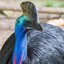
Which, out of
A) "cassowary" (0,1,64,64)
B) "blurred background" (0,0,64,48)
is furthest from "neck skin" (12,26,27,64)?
"blurred background" (0,0,64,48)

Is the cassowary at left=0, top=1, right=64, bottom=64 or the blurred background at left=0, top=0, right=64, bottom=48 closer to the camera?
the cassowary at left=0, top=1, right=64, bottom=64

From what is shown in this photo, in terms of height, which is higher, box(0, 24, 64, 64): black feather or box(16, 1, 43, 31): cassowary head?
box(16, 1, 43, 31): cassowary head

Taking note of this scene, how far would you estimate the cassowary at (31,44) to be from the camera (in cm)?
248

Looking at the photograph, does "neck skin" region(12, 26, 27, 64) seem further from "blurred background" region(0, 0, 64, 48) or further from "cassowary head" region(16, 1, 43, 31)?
"blurred background" region(0, 0, 64, 48)

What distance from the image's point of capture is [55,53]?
3160mm

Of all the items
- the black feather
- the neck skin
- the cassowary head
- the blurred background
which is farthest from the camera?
the blurred background

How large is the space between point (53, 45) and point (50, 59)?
198mm

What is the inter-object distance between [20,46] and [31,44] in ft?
1.41

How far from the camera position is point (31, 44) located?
312 centimetres

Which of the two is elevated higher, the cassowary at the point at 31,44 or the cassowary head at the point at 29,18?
the cassowary head at the point at 29,18

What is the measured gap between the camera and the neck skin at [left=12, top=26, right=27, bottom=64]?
2.57 metres

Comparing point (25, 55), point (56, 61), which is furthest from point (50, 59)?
point (25, 55)

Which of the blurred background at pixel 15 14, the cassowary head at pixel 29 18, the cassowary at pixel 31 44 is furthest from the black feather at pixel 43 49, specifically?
the blurred background at pixel 15 14

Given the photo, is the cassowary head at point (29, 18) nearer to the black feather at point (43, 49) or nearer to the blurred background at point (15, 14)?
the black feather at point (43, 49)
